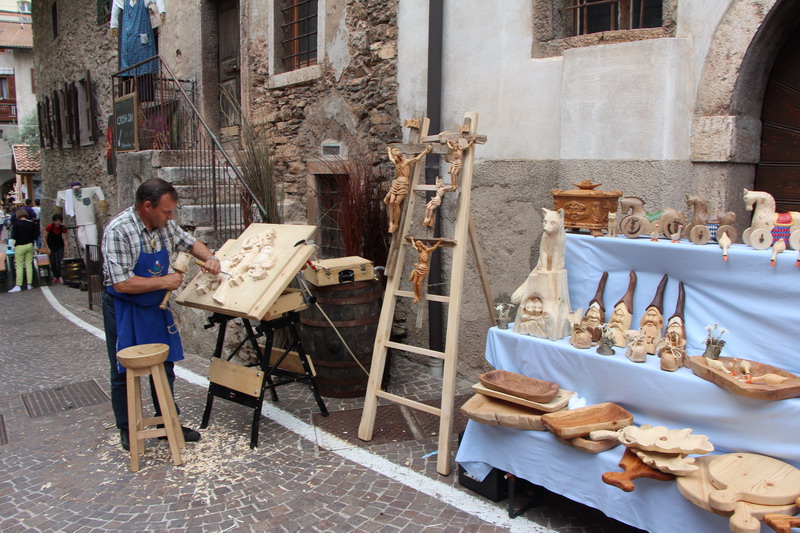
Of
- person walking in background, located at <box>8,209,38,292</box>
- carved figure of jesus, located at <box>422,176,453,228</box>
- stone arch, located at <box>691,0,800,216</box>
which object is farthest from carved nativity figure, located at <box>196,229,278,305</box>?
person walking in background, located at <box>8,209,38,292</box>

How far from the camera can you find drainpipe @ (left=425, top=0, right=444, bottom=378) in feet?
18.5

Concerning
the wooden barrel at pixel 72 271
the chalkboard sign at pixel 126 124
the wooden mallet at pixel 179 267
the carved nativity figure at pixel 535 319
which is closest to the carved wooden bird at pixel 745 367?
the carved nativity figure at pixel 535 319

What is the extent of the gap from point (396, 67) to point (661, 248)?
361cm

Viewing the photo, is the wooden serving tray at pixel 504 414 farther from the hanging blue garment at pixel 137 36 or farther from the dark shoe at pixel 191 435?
the hanging blue garment at pixel 137 36

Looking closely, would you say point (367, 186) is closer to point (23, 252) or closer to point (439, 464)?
point (439, 464)

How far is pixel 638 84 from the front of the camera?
425 cm

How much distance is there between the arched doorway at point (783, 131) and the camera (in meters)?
3.98

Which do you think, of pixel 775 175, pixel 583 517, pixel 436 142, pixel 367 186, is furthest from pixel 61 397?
pixel 775 175

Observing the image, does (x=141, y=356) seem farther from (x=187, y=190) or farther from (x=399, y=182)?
(x=187, y=190)

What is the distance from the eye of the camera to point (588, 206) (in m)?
3.79

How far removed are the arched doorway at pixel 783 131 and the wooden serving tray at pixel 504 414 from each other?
7.44 feet

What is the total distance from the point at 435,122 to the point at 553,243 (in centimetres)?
247

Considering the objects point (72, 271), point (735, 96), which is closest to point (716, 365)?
point (735, 96)

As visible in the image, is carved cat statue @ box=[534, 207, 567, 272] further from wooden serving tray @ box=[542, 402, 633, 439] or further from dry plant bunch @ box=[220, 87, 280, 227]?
dry plant bunch @ box=[220, 87, 280, 227]
